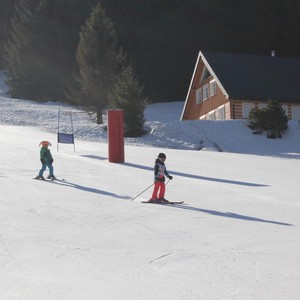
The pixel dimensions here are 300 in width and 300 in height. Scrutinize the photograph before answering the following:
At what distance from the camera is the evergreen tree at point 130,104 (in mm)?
32438

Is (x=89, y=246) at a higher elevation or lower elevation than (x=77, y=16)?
lower

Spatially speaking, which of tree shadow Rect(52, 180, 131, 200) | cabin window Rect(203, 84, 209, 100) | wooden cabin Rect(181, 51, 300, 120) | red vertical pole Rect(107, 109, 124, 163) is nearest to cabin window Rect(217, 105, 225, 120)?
wooden cabin Rect(181, 51, 300, 120)

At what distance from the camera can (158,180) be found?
1315cm

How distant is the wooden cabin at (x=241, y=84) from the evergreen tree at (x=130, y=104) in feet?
23.6

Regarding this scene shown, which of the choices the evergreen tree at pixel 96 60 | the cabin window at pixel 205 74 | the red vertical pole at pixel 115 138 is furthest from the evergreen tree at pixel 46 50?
the red vertical pole at pixel 115 138

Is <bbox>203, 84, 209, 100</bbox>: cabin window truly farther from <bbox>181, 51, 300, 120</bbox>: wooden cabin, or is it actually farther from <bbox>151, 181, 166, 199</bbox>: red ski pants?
<bbox>151, 181, 166, 199</bbox>: red ski pants

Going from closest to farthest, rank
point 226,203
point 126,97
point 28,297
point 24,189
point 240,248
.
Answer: point 28,297
point 240,248
point 226,203
point 24,189
point 126,97

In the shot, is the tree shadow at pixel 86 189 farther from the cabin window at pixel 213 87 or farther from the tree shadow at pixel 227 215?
the cabin window at pixel 213 87

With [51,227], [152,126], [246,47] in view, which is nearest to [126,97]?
Result: [152,126]

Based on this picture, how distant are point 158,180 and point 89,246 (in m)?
4.65

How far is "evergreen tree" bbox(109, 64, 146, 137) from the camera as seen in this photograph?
106ft

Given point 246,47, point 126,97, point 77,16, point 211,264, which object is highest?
point 77,16

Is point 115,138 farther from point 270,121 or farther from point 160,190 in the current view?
point 270,121

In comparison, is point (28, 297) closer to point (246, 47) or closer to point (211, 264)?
point (211, 264)
